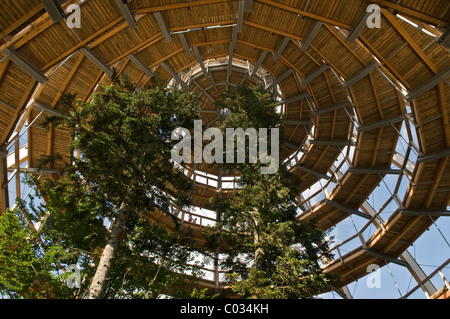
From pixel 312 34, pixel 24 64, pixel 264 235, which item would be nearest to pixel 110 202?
pixel 264 235

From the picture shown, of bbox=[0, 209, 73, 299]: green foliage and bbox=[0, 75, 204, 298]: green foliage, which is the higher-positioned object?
bbox=[0, 75, 204, 298]: green foliage

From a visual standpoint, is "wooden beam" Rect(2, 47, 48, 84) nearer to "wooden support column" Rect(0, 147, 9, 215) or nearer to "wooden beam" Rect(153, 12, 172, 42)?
"wooden beam" Rect(153, 12, 172, 42)

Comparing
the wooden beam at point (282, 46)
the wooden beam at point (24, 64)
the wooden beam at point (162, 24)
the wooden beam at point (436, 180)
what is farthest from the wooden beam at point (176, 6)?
the wooden beam at point (436, 180)

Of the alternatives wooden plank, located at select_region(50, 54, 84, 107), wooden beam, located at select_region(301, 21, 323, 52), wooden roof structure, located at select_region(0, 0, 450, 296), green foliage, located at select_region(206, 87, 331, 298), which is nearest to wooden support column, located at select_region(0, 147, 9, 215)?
wooden roof structure, located at select_region(0, 0, 450, 296)

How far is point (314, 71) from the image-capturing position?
1822cm

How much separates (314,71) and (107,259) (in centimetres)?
1645

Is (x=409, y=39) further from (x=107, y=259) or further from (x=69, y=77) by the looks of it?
(x=69, y=77)

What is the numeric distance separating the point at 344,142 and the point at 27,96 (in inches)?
799

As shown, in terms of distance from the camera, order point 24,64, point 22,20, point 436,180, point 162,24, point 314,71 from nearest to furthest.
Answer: point 22,20, point 24,64, point 162,24, point 436,180, point 314,71

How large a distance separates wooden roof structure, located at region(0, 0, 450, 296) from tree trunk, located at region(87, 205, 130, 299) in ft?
21.8

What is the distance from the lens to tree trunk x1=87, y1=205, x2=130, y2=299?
702 centimetres
